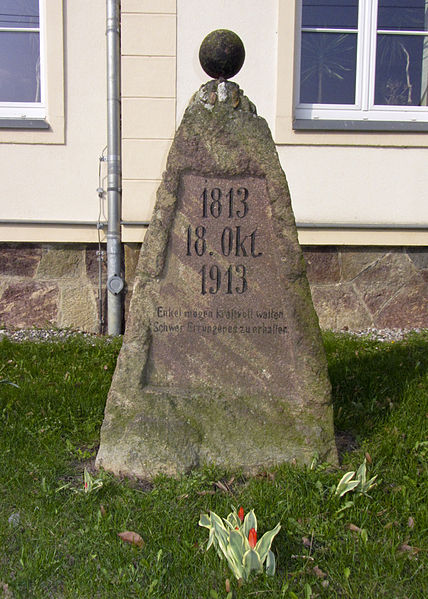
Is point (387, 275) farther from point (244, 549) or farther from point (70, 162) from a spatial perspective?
point (244, 549)

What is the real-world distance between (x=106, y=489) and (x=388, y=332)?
342cm

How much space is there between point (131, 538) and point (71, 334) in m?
3.20

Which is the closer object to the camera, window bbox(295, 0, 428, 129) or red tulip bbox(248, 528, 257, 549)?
red tulip bbox(248, 528, 257, 549)

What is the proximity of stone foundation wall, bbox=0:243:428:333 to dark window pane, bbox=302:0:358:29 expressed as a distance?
2153 millimetres

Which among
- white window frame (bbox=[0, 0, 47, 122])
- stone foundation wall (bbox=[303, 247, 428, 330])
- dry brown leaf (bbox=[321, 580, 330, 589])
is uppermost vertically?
white window frame (bbox=[0, 0, 47, 122])

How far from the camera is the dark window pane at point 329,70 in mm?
4988

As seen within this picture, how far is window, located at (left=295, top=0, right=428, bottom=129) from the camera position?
16.1 ft

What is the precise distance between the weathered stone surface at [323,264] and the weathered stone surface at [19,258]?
2.60 m

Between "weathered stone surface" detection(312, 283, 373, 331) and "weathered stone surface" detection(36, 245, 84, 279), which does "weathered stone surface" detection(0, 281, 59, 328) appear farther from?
"weathered stone surface" detection(312, 283, 373, 331)

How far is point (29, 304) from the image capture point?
5.02m

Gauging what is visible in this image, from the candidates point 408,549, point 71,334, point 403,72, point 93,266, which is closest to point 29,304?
point 71,334

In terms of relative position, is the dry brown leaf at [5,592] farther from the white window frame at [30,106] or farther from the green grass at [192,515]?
the white window frame at [30,106]

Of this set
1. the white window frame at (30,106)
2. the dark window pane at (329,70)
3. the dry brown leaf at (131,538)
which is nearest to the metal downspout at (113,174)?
the white window frame at (30,106)

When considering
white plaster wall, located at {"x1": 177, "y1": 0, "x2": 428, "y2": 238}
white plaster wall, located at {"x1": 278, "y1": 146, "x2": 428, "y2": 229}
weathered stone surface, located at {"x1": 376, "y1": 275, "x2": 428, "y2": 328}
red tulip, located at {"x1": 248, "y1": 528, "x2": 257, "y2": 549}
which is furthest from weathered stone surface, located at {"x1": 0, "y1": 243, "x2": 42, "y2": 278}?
red tulip, located at {"x1": 248, "y1": 528, "x2": 257, "y2": 549}
